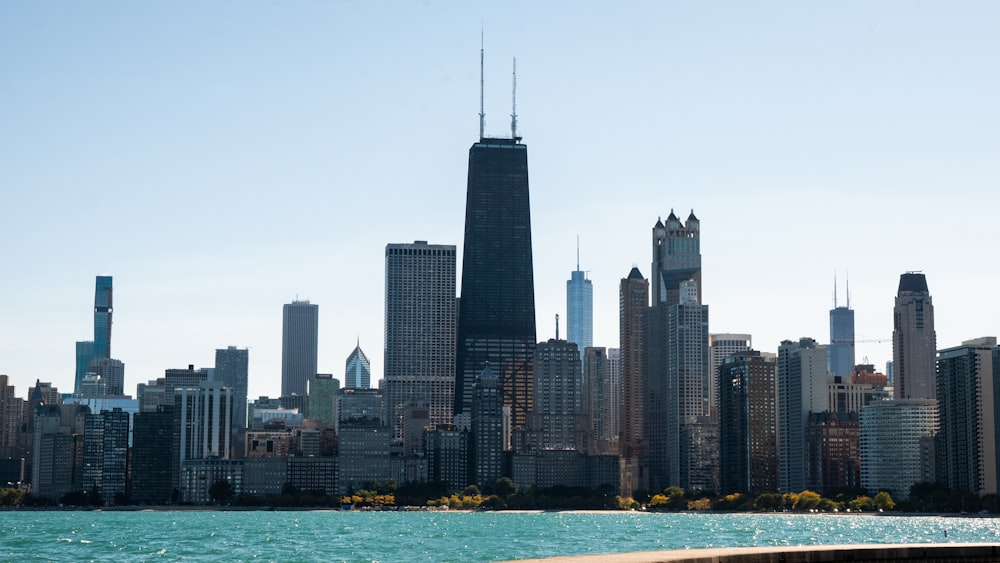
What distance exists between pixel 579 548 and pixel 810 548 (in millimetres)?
90356

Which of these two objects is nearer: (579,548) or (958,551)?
(958,551)

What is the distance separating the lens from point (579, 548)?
133875 millimetres

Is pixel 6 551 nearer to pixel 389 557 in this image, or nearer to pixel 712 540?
pixel 389 557

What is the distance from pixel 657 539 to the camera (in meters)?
160

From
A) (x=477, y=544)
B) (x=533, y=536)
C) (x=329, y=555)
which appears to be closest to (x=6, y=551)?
(x=329, y=555)

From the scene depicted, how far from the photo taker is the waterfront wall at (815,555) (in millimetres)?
39250

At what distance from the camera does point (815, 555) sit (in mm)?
44031

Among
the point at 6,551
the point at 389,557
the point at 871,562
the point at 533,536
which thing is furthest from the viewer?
the point at 533,536

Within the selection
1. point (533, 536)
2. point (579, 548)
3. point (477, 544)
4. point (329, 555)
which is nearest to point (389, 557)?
point (329, 555)

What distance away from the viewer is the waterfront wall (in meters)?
39.2

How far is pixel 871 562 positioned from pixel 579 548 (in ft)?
298

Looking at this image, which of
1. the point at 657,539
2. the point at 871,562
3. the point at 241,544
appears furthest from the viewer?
the point at 657,539

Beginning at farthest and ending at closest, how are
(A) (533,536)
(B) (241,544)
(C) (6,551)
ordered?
(A) (533,536), (B) (241,544), (C) (6,551)

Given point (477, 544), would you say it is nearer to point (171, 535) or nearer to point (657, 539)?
point (657, 539)
